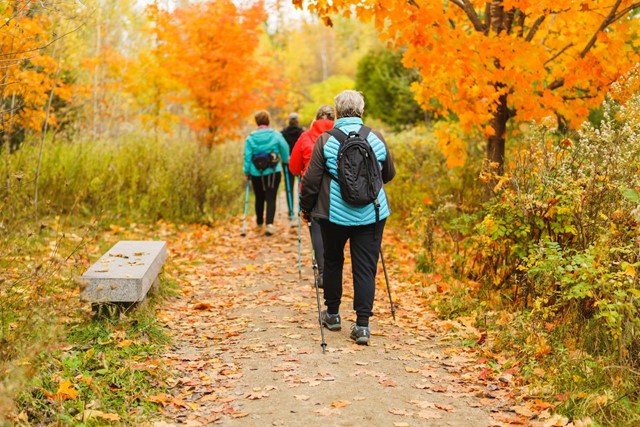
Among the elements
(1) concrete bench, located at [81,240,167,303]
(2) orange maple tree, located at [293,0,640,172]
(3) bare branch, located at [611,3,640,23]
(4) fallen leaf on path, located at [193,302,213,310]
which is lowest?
(4) fallen leaf on path, located at [193,302,213,310]

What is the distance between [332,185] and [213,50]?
1126 cm

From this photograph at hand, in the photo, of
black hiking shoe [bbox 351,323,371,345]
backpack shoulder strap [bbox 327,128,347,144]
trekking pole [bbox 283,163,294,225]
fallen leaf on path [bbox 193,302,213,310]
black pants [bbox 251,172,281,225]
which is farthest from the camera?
trekking pole [bbox 283,163,294,225]

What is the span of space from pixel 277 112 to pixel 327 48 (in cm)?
1317

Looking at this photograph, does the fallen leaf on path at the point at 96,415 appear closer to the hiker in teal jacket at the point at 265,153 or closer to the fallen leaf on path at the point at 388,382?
the fallen leaf on path at the point at 388,382

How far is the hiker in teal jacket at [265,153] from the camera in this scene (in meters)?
10.7

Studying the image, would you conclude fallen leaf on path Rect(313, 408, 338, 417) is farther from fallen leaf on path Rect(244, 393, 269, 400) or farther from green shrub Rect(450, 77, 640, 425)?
green shrub Rect(450, 77, 640, 425)

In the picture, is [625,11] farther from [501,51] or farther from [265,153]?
[265,153]

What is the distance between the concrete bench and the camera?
5.55 metres

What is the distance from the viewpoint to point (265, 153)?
10.7 meters

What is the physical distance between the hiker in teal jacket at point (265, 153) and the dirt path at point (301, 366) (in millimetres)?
2754

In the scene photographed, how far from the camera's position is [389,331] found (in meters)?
6.37

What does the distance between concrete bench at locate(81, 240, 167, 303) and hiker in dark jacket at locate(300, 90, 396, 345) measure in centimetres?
151

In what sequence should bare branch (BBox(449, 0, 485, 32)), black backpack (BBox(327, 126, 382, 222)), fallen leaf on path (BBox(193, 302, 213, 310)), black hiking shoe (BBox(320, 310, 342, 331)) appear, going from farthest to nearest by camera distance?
bare branch (BBox(449, 0, 485, 32))
fallen leaf on path (BBox(193, 302, 213, 310))
black hiking shoe (BBox(320, 310, 342, 331))
black backpack (BBox(327, 126, 382, 222))

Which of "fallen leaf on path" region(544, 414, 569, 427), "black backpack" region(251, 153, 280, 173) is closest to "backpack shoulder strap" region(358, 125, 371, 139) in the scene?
"fallen leaf on path" region(544, 414, 569, 427)
